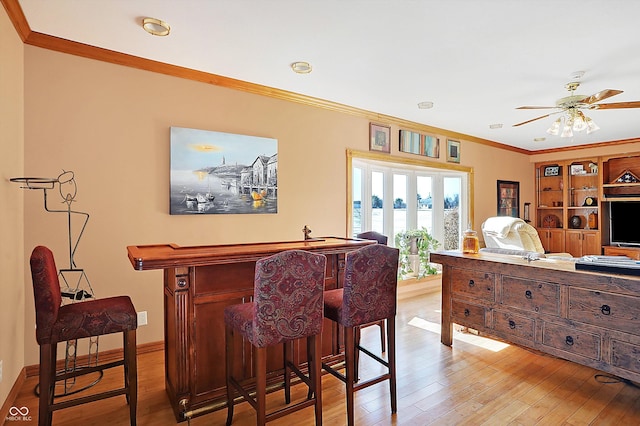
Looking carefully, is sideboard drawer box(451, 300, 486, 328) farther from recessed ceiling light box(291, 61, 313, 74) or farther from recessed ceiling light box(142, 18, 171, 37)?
recessed ceiling light box(142, 18, 171, 37)

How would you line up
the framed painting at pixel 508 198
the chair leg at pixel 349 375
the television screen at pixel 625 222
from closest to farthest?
the chair leg at pixel 349 375
the television screen at pixel 625 222
the framed painting at pixel 508 198

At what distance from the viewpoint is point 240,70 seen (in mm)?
3410

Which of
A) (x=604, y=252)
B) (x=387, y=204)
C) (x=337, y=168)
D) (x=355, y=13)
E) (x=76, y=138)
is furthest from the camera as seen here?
(x=604, y=252)

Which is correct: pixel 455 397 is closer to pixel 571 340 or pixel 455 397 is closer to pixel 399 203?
pixel 571 340

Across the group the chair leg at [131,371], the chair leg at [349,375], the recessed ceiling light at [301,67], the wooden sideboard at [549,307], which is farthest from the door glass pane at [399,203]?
the chair leg at [131,371]

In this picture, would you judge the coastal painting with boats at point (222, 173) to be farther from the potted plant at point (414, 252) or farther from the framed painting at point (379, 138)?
the potted plant at point (414, 252)

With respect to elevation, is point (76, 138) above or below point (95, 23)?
below

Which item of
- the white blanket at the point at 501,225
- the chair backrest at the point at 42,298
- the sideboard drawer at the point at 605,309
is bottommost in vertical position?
the sideboard drawer at the point at 605,309

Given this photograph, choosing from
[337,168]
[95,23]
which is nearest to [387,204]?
[337,168]

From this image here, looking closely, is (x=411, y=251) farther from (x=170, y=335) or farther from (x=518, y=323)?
(x=170, y=335)

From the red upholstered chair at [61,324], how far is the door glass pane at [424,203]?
4.76 metres

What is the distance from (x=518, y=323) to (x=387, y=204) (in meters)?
2.78

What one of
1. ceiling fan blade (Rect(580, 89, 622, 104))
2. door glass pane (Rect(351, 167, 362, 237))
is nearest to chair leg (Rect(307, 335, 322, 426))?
door glass pane (Rect(351, 167, 362, 237))

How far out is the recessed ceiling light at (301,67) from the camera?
3242 mm
